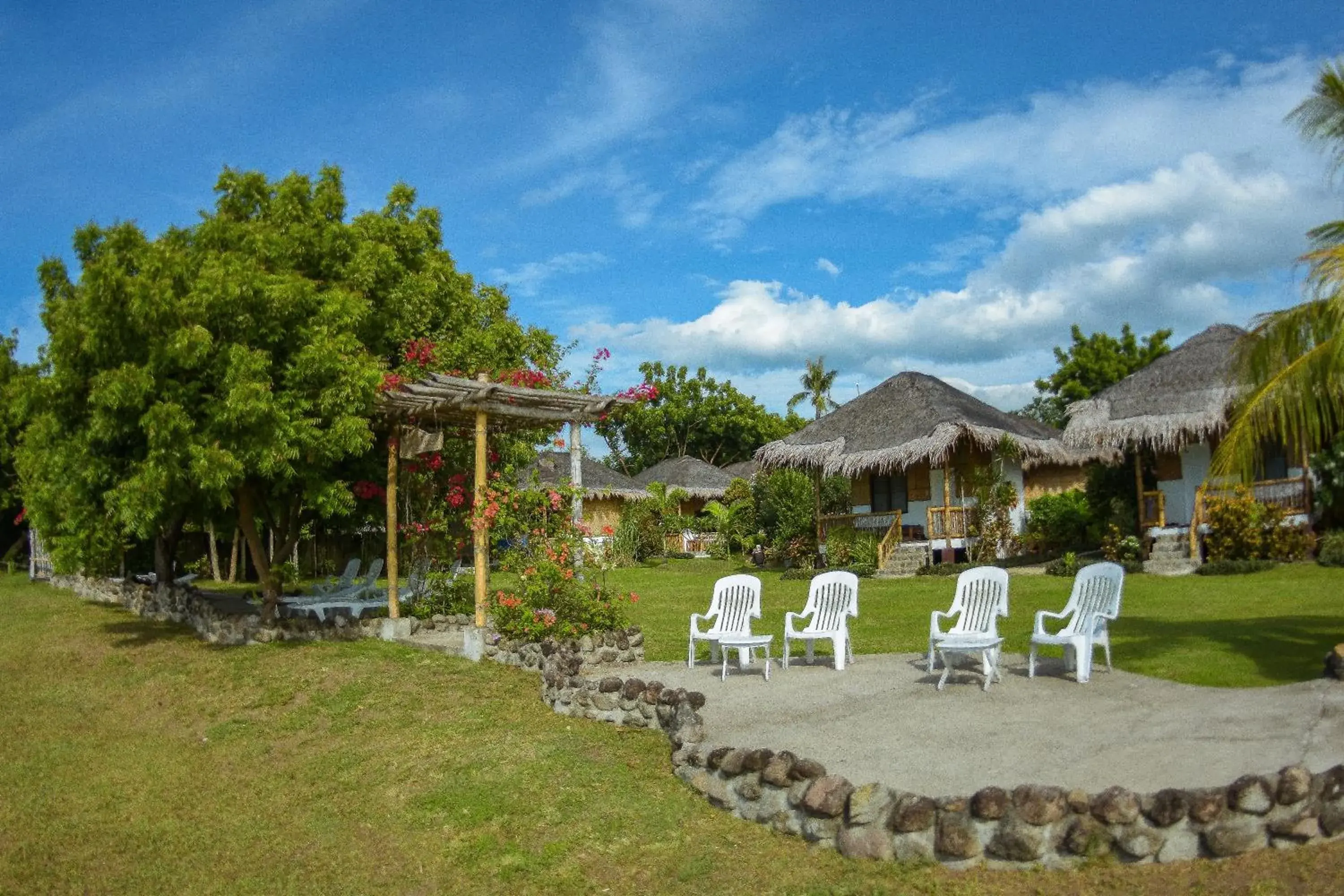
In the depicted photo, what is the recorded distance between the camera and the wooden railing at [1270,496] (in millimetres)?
18641

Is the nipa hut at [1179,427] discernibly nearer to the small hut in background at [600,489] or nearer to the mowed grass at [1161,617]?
the mowed grass at [1161,617]

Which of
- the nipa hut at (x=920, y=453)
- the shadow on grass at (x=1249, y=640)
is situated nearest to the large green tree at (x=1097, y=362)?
the nipa hut at (x=920, y=453)

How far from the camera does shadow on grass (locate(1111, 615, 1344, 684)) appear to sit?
890 cm

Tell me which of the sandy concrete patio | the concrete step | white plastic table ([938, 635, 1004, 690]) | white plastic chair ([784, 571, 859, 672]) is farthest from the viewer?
the concrete step

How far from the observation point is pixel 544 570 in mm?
11078

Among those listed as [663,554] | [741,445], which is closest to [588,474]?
[663,554]

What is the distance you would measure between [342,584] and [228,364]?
5693mm

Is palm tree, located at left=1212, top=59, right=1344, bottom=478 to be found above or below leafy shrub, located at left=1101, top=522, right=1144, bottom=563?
above

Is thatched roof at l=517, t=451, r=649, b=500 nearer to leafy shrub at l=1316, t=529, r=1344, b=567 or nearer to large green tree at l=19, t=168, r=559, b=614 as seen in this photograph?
large green tree at l=19, t=168, r=559, b=614

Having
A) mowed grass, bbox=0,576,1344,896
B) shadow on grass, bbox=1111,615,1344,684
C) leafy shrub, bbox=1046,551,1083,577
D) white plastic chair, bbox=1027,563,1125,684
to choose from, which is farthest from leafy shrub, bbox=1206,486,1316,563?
mowed grass, bbox=0,576,1344,896

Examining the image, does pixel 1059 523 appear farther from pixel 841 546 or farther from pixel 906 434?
pixel 841 546

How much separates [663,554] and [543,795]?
24026 millimetres

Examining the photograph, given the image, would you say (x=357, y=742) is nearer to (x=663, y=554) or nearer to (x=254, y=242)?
(x=254, y=242)

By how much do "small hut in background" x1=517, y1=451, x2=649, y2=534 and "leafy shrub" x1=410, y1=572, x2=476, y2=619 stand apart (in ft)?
59.9
